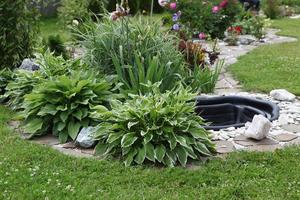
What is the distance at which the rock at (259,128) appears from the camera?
441 cm

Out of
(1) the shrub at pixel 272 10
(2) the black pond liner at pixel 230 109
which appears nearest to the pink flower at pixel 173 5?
(1) the shrub at pixel 272 10

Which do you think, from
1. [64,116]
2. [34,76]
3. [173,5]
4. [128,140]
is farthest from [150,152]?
[173,5]

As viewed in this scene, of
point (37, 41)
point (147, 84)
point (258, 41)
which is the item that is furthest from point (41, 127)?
point (258, 41)

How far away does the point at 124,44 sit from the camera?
5.48 metres

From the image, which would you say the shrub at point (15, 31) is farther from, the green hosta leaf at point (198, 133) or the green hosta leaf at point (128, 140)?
the green hosta leaf at point (198, 133)

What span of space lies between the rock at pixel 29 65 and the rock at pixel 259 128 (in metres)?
3.08

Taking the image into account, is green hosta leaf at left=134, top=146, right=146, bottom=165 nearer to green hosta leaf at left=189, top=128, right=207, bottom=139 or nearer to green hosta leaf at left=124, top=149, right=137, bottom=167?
green hosta leaf at left=124, top=149, right=137, bottom=167

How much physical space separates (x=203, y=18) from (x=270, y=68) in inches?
133

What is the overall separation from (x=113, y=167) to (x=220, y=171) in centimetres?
84

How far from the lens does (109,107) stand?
491cm

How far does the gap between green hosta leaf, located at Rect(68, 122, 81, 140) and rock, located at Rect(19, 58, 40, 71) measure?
1896 millimetres

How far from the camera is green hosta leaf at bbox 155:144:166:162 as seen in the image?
4.03 meters

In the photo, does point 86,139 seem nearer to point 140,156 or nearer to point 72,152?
point 72,152

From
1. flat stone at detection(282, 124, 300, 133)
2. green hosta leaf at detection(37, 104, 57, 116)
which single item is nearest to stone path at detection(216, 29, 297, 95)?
flat stone at detection(282, 124, 300, 133)
